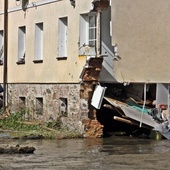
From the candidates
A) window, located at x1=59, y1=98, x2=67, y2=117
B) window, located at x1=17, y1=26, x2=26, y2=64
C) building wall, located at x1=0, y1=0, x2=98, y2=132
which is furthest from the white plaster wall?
window, located at x1=59, y1=98, x2=67, y2=117

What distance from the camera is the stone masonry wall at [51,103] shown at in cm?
2484

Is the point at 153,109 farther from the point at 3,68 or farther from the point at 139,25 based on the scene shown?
the point at 3,68

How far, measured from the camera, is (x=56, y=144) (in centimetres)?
2202

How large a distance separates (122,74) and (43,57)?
440cm

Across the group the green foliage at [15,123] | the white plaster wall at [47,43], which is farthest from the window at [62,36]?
the green foliage at [15,123]

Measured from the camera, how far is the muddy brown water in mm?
16016

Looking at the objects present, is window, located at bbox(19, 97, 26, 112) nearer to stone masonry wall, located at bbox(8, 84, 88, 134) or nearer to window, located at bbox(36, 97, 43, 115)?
stone masonry wall, located at bbox(8, 84, 88, 134)

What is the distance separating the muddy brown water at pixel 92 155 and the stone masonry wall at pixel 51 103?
5.12 feet

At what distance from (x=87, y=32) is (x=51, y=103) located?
11.2ft

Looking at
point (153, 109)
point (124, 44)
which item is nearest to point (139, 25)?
point (124, 44)

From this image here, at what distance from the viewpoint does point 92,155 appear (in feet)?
61.1

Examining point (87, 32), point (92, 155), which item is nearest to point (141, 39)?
point (87, 32)

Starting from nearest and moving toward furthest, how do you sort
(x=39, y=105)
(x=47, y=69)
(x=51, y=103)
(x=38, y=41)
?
1. (x=51, y=103)
2. (x=47, y=69)
3. (x=39, y=105)
4. (x=38, y=41)

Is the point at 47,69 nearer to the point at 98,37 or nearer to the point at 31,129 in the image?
the point at 31,129
